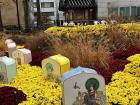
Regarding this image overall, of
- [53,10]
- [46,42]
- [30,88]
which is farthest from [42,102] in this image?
[53,10]

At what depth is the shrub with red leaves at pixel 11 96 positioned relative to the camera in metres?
5.89

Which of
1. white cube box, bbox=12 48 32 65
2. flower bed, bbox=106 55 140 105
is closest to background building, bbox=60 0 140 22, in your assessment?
white cube box, bbox=12 48 32 65

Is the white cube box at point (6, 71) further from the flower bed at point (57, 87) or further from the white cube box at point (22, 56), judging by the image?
the white cube box at point (22, 56)

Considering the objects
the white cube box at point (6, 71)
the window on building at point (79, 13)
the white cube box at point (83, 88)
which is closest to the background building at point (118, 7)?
the window on building at point (79, 13)

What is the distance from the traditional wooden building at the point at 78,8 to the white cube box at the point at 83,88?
2682 cm

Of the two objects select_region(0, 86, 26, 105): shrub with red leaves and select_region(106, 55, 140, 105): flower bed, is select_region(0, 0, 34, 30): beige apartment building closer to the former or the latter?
select_region(106, 55, 140, 105): flower bed

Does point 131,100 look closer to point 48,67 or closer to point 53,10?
point 48,67

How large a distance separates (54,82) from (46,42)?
449 cm

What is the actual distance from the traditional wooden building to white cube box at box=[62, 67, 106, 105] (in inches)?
1056

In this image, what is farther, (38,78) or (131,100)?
(38,78)

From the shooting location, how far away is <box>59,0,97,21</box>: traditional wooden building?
32219 millimetres

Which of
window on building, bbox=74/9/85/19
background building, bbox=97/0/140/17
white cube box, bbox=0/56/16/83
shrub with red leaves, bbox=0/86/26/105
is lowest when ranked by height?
shrub with red leaves, bbox=0/86/26/105

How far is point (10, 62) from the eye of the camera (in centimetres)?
747

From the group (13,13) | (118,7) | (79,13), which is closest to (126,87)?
(13,13)
